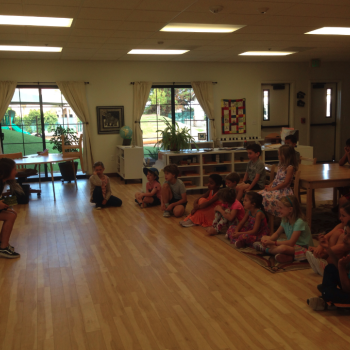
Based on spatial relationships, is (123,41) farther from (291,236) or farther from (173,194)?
(291,236)

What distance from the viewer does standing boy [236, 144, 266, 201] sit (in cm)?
540

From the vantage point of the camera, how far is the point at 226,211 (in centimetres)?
482

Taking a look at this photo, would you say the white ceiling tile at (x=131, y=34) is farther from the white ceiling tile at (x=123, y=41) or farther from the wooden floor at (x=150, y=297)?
the wooden floor at (x=150, y=297)

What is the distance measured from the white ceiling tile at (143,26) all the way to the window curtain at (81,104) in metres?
3.61

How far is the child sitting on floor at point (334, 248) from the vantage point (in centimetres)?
301

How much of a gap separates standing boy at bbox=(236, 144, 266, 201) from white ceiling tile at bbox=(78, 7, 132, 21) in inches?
97.3

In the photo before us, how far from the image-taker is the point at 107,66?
9594mm

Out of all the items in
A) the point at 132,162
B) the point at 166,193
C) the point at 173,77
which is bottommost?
the point at 166,193

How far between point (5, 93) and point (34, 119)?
87 centimetres

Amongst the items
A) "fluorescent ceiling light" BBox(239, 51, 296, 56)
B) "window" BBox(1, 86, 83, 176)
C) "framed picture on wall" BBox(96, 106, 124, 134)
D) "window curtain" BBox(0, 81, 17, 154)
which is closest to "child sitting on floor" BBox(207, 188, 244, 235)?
"fluorescent ceiling light" BBox(239, 51, 296, 56)

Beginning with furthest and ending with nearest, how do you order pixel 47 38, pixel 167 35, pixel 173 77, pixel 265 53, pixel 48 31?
pixel 173 77
pixel 265 53
pixel 167 35
pixel 47 38
pixel 48 31

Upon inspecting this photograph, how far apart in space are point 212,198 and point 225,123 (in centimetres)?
571

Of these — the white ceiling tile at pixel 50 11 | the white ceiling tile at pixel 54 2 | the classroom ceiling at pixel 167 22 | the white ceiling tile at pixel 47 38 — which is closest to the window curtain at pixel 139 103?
the classroom ceiling at pixel 167 22

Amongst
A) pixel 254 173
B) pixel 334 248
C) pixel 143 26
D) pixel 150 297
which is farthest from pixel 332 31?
pixel 150 297
